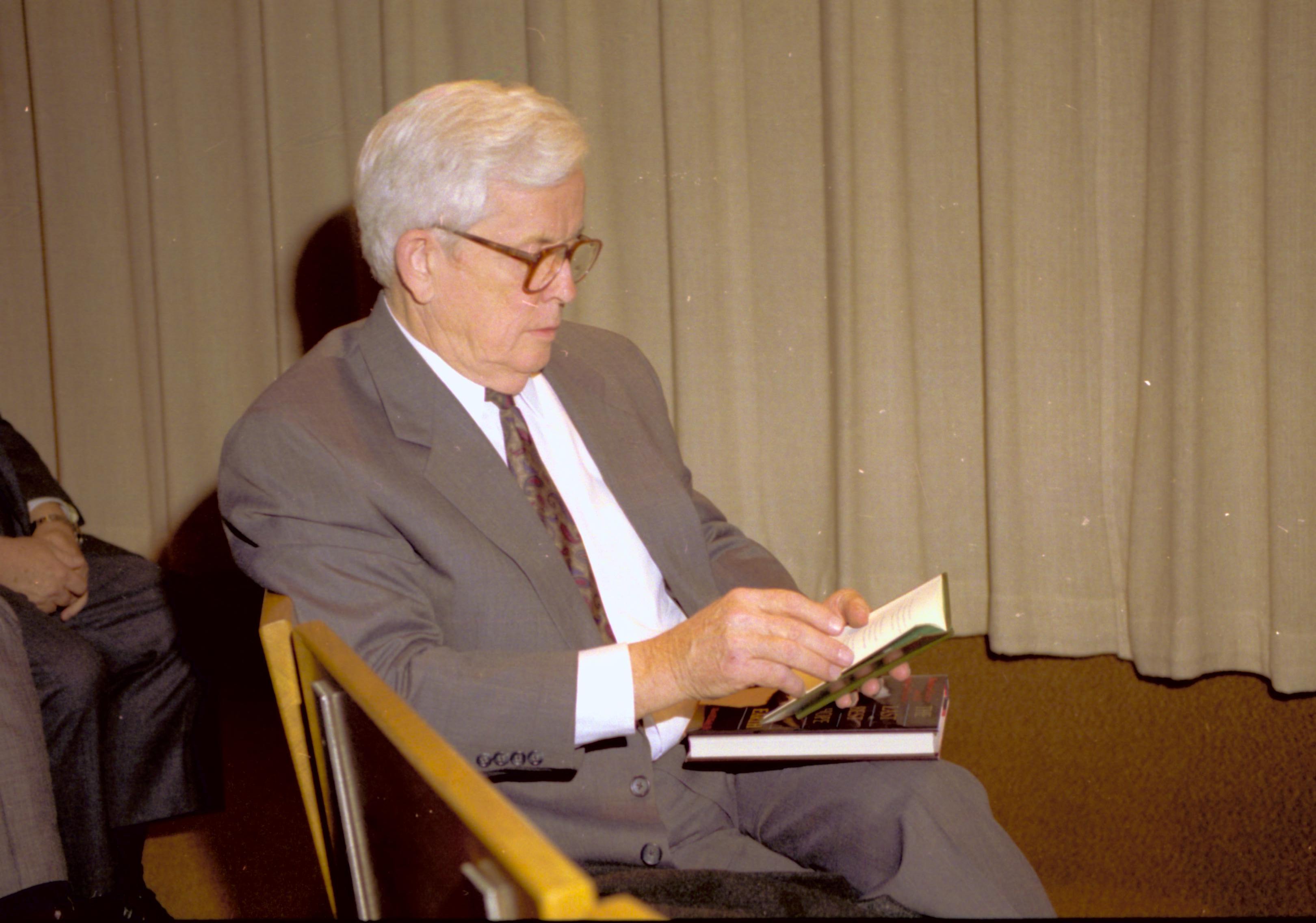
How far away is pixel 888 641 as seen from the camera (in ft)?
4.03

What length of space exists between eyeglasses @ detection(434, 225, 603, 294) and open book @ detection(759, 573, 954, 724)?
26.8 inches

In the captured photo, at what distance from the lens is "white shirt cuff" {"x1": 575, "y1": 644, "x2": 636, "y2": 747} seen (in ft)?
4.37

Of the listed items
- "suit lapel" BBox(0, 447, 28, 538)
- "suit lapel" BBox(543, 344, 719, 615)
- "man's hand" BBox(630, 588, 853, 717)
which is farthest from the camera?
"suit lapel" BBox(0, 447, 28, 538)

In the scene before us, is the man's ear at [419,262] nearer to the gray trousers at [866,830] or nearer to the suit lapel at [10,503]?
the gray trousers at [866,830]

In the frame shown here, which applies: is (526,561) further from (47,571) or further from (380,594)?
(47,571)

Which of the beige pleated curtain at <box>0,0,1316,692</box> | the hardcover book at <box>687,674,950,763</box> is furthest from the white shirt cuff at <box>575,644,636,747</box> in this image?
the beige pleated curtain at <box>0,0,1316,692</box>

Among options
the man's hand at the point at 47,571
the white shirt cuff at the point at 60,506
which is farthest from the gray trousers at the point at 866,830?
the white shirt cuff at the point at 60,506

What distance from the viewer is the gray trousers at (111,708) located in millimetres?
2211

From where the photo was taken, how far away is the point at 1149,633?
2459 millimetres

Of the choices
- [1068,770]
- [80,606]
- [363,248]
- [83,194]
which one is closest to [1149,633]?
[1068,770]

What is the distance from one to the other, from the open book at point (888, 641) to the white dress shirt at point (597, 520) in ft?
0.79

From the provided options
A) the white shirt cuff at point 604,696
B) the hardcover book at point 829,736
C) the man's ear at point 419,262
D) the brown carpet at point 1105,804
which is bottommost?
the brown carpet at point 1105,804

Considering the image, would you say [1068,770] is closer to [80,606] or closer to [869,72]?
[869,72]

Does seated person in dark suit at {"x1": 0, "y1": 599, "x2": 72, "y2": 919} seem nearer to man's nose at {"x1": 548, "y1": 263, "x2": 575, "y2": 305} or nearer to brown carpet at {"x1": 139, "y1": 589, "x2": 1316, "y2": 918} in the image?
brown carpet at {"x1": 139, "y1": 589, "x2": 1316, "y2": 918}
